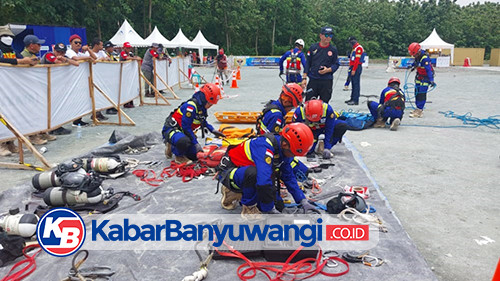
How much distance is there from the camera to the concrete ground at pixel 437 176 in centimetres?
345

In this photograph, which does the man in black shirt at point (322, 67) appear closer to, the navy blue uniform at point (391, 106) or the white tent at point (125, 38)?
the navy blue uniform at point (391, 106)

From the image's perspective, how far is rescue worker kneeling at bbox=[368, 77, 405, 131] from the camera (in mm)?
8367

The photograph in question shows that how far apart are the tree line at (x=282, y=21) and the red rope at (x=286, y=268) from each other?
32078 mm

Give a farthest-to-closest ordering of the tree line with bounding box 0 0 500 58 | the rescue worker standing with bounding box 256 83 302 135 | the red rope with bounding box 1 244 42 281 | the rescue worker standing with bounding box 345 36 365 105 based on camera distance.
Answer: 1. the tree line with bounding box 0 0 500 58
2. the rescue worker standing with bounding box 345 36 365 105
3. the rescue worker standing with bounding box 256 83 302 135
4. the red rope with bounding box 1 244 42 281

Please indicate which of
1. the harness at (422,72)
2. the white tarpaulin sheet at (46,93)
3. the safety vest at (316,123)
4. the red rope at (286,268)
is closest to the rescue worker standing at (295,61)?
the harness at (422,72)

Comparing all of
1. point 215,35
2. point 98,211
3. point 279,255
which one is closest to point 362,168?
point 279,255

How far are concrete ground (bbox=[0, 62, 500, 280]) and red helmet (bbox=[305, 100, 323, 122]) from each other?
1237 mm

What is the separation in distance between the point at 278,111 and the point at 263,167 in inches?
73.4

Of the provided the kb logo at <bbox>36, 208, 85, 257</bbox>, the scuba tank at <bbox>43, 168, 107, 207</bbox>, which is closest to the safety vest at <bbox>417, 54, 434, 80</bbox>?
the scuba tank at <bbox>43, 168, 107, 207</bbox>

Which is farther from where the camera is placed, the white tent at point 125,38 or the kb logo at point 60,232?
the white tent at point 125,38

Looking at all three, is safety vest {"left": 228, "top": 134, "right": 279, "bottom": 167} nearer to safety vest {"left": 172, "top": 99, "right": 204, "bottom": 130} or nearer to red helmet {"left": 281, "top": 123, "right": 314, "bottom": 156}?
red helmet {"left": 281, "top": 123, "right": 314, "bottom": 156}

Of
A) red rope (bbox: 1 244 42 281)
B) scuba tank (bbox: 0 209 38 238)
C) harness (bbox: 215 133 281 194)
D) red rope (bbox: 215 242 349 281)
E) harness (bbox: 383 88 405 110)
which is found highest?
harness (bbox: 383 88 405 110)

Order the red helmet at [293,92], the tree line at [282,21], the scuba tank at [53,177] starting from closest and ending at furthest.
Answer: the scuba tank at [53,177] → the red helmet at [293,92] → the tree line at [282,21]

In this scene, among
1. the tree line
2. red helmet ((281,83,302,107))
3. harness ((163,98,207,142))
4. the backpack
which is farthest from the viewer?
the tree line
